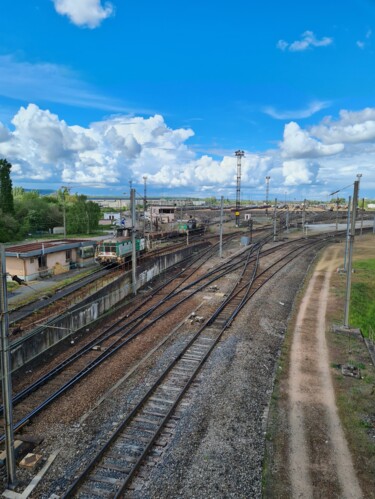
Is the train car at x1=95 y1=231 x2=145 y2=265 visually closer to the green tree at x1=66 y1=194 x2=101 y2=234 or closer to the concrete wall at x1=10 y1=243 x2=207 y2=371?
the concrete wall at x1=10 y1=243 x2=207 y2=371

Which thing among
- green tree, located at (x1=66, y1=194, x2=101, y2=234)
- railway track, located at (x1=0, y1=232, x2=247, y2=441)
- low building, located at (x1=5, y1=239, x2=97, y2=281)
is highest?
green tree, located at (x1=66, y1=194, x2=101, y2=234)

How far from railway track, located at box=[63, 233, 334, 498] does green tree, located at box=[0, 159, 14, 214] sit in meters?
51.6

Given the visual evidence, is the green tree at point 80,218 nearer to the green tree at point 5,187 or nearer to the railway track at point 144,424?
the green tree at point 5,187

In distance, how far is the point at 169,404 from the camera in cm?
1285

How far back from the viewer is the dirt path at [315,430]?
365 inches

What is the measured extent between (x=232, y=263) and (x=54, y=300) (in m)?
21.0

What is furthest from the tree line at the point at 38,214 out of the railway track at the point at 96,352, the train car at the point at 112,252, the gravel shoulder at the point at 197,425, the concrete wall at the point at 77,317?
the gravel shoulder at the point at 197,425

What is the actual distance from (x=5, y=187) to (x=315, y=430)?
205 ft

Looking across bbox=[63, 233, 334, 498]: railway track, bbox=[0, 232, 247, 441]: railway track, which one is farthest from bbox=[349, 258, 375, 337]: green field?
bbox=[0, 232, 247, 441]: railway track

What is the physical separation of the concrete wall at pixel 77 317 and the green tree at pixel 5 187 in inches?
1507

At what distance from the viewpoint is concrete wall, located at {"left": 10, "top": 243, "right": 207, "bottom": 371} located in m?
16.6

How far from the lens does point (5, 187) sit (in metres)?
60.9

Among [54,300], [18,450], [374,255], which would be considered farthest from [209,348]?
[374,255]

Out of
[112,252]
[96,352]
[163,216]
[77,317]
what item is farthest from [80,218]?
[96,352]
